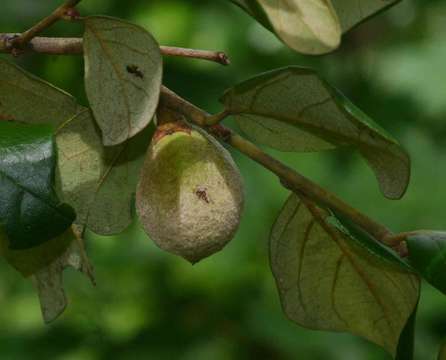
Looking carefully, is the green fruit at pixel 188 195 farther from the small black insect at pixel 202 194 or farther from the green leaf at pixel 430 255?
the green leaf at pixel 430 255

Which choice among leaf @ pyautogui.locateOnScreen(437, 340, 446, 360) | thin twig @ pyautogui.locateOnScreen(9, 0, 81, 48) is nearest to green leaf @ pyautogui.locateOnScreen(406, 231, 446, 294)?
leaf @ pyautogui.locateOnScreen(437, 340, 446, 360)

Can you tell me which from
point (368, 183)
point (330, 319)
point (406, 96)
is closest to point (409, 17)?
point (406, 96)

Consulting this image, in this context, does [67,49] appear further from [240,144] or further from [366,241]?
[366,241]

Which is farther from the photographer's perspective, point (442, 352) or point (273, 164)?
point (442, 352)

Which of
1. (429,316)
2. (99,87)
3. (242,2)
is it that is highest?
(242,2)

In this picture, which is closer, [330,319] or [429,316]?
[330,319]

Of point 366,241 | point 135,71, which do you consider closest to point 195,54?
point 135,71

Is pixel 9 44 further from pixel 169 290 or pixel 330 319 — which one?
pixel 169 290
